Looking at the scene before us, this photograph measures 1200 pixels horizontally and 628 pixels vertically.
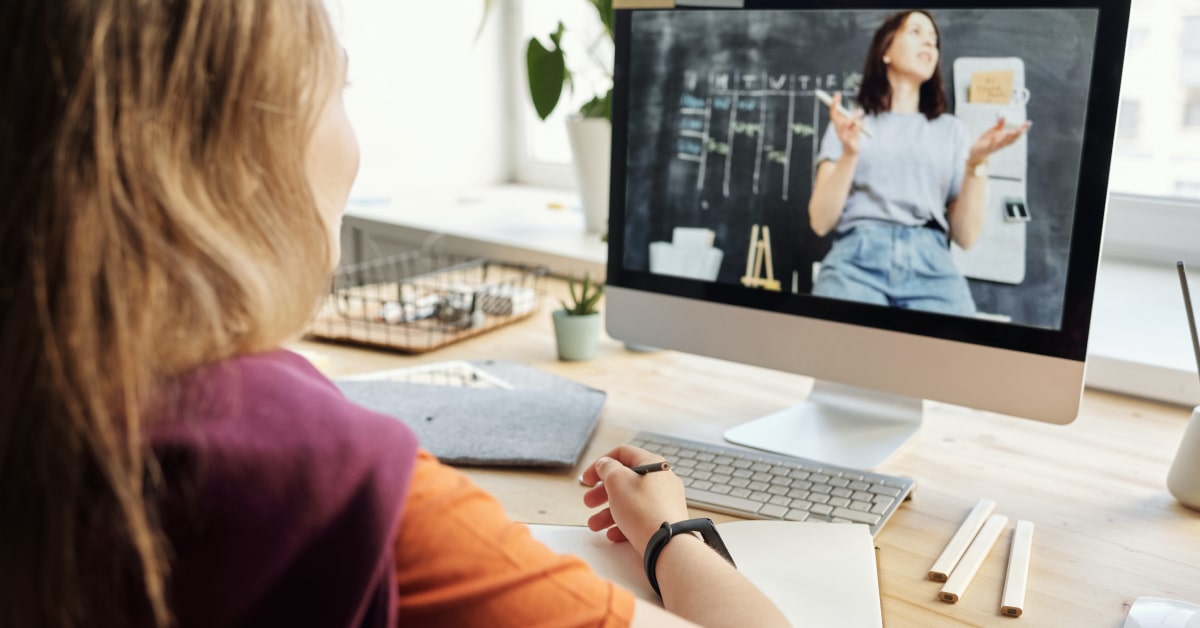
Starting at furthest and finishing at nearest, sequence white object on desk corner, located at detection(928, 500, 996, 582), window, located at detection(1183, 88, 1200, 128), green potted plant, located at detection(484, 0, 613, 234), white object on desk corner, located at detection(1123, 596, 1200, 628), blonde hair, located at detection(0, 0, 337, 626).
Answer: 1. green potted plant, located at detection(484, 0, 613, 234)
2. window, located at detection(1183, 88, 1200, 128)
3. white object on desk corner, located at detection(928, 500, 996, 582)
4. white object on desk corner, located at detection(1123, 596, 1200, 628)
5. blonde hair, located at detection(0, 0, 337, 626)

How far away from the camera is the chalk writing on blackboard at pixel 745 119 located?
1.10 meters

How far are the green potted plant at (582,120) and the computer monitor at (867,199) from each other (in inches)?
22.9

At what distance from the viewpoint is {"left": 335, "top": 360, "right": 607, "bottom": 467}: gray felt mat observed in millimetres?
1088

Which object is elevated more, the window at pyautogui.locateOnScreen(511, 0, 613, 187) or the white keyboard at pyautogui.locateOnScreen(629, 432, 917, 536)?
the window at pyautogui.locateOnScreen(511, 0, 613, 187)

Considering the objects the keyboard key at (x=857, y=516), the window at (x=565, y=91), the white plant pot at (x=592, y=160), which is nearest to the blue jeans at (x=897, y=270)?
the keyboard key at (x=857, y=516)

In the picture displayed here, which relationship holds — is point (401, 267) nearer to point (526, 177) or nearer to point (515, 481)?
point (526, 177)

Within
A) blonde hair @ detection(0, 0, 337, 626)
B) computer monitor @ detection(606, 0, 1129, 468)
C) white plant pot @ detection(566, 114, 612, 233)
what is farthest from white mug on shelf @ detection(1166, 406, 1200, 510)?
white plant pot @ detection(566, 114, 612, 233)

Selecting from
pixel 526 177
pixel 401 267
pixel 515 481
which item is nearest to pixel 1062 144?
pixel 515 481

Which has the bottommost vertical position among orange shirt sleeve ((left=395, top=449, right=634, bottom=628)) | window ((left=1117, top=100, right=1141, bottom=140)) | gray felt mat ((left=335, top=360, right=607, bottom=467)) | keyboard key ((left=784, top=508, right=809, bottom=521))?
keyboard key ((left=784, top=508, right=809, bottom=521))

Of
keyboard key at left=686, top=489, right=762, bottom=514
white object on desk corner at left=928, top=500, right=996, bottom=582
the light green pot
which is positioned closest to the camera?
white object on desk corner at left=928, top=500, right=996, bottom=582

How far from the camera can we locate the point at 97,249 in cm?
47

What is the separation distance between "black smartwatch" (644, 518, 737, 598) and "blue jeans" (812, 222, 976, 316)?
0.38 metres

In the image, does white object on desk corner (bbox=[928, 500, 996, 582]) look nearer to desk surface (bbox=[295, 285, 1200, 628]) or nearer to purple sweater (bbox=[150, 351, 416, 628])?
desk surface (bbox=[295, 285, 1200, 628])

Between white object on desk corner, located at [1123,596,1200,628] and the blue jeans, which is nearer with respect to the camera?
white object on desk corner, located at [1123,596,1200,628]
